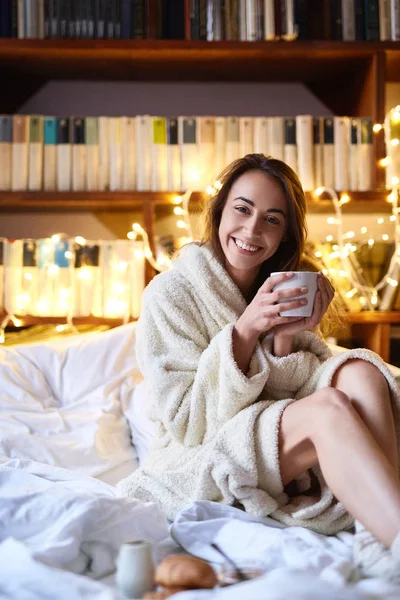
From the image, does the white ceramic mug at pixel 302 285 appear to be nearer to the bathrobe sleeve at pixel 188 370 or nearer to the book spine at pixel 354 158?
the bathrobe sleeve at pixel 188 370

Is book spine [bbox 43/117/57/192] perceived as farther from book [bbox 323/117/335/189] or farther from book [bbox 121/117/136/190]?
book [bbox 323/117/335/189]

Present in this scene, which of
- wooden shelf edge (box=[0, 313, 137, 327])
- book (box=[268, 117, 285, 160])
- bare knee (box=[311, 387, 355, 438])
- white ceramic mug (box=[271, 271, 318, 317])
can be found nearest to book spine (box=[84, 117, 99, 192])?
wooden shelf edge (box=[0, 313, 137, 327])

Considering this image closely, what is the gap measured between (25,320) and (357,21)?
1.23 metres

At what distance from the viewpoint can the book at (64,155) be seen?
77.2 inches

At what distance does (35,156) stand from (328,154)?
803mm

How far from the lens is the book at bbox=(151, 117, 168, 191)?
6.48 feet

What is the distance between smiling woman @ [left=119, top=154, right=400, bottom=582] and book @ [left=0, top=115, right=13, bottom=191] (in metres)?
0.72

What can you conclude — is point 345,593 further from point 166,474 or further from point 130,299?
point 130,299

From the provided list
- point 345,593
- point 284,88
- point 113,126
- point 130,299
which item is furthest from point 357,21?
point 345,593

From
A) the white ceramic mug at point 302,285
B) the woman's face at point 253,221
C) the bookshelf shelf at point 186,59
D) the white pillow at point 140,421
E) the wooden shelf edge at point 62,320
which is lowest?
the white pillow at point 140,421

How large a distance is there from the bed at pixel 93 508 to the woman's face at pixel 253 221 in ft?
1.31

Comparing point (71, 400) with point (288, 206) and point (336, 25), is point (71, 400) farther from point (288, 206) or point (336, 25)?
point (336, 25)

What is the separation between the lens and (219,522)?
107 cm

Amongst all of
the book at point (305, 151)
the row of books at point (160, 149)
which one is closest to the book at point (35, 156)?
the row of books at point (160, 149)
